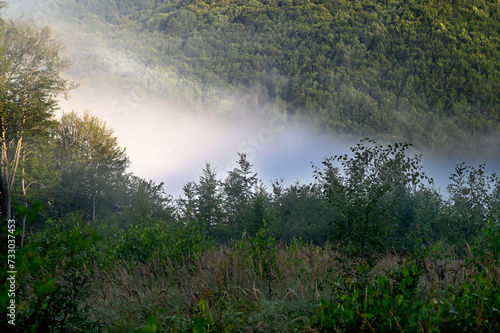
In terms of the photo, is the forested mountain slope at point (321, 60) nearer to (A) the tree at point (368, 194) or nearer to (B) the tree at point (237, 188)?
(B) the tree at point (237, 188)

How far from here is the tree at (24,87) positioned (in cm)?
1856

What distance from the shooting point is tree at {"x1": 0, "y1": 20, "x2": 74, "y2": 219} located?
60.9 feet

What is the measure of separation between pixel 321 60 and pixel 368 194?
32497 mm

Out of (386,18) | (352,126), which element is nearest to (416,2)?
(386,18)

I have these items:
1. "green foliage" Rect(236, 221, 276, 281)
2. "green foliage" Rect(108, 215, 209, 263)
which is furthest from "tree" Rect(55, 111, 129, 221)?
"green foliage" Rect(236, 221, 276, 281)

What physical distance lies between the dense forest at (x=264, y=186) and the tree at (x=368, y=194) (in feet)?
0.12

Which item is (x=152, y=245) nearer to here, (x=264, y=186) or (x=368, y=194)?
(x=368, y=194)

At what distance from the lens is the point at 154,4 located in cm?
4106

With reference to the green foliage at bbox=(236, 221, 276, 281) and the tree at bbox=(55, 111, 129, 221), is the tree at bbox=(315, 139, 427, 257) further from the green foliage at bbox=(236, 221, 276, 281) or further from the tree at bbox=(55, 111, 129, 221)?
the tree at bbox=(55, 111, 129, 221)

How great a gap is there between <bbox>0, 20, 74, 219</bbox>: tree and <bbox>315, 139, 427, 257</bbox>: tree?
1642cm

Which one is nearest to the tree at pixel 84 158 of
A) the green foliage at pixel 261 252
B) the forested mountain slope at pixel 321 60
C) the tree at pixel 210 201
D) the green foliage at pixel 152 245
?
the forested mountain slope at pixel 321 60

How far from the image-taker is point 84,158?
29281 millimetres

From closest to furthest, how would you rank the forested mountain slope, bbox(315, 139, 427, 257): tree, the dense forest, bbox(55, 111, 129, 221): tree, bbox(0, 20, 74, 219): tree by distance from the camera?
the dense forest, bbox(315, 139, 427, 257): tree, bbox(0, 20, 74, 219): tree, bbox(55, 111, 129, 221): tree, the forested mountain slope

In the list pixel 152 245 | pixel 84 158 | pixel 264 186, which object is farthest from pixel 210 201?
pixel 152 245
